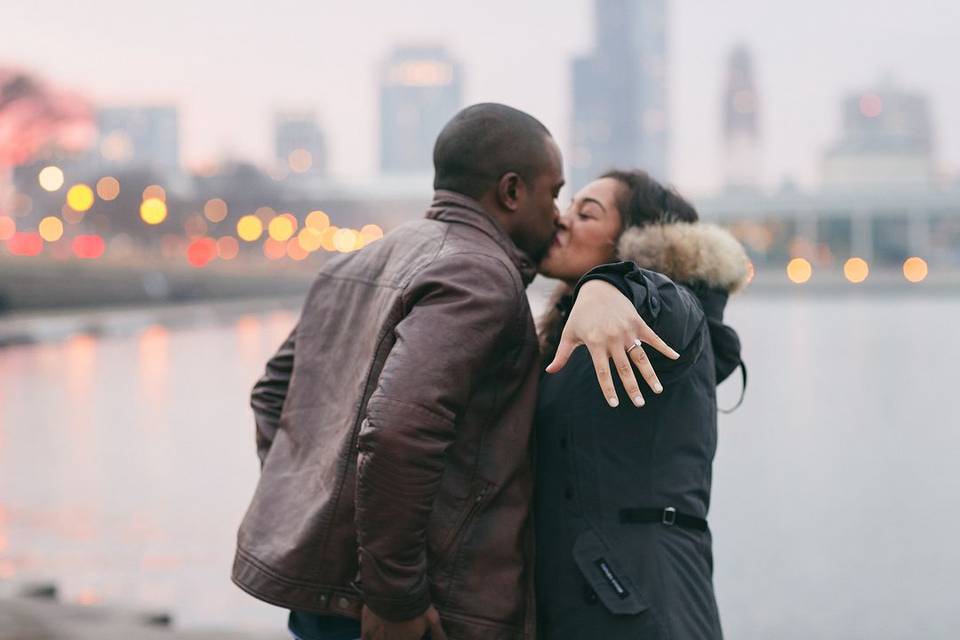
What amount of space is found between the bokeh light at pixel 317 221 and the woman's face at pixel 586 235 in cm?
10292

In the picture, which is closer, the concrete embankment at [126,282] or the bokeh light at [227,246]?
the concrete embankment at [126,282]

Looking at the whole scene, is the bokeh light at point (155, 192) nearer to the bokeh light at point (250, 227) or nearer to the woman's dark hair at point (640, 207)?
Answer: the bokeh light at point (250, 227)

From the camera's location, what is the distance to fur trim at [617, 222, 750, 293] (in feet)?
9.71

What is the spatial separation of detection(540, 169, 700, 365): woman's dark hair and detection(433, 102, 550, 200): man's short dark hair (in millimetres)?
478

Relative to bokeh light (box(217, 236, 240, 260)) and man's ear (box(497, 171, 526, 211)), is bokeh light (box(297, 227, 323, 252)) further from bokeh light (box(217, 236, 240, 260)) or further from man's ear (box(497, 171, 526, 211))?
man's ear (box(497, 171, 526, 211))

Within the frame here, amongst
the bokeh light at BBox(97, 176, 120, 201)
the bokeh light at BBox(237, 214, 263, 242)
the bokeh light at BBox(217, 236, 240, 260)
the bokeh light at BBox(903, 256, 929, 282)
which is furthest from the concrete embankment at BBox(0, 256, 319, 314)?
the bokeh light at BBox(903, 256, 929, 282)

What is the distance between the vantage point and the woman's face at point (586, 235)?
307cm

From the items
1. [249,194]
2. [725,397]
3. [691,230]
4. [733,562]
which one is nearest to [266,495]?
[691,230]

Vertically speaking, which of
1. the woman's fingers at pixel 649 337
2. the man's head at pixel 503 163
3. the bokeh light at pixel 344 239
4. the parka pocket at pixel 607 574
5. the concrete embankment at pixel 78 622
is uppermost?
Result: the man's head at pixel 503 163

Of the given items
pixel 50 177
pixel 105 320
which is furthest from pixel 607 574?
pixel 50 177

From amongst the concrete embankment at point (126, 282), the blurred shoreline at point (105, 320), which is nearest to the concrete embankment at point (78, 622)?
A: the blurred shoreline at point (105, 320)

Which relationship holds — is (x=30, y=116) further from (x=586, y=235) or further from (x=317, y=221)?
(x=586, y=235)

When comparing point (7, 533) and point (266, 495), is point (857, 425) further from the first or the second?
point (266, 495)

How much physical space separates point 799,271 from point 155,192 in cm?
4766
